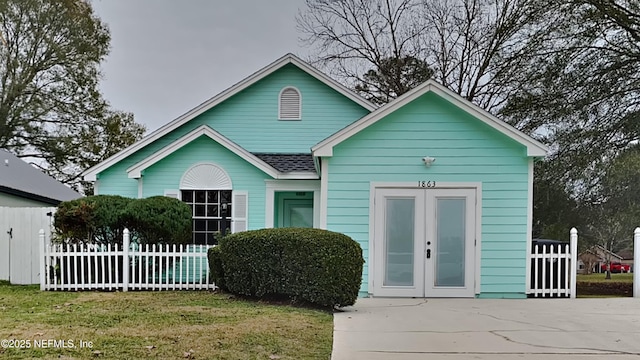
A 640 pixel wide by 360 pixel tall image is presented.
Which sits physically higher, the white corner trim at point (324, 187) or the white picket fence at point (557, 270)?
the white corner trim at point (324, 187)

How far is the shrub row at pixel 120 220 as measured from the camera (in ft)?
35.0

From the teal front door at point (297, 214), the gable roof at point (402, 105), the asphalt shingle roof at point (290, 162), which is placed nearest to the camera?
the gable roof at point (402, 105)

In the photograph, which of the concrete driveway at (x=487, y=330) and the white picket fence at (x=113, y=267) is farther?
the white picket fence at (x=113, y=267)

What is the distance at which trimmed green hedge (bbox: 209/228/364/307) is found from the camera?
827 cm

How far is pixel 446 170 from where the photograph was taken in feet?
34.0

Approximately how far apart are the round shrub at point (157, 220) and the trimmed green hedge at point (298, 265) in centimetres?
262

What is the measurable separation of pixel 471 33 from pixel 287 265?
17500 mm

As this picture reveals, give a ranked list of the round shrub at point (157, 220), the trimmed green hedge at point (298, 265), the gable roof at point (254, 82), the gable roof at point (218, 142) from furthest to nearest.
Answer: the gable roof at point (254, 82)
the gable roof at point (218, 142)
the round shrub at point (157, 220)
the trimmed green hedge at point (298, 265)

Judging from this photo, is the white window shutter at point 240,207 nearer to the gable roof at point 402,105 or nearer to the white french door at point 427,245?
the gable roof at point 402,105

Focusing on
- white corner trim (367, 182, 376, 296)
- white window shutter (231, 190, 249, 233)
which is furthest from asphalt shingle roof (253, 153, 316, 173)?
white corner trim (367, 182, 376, 296)

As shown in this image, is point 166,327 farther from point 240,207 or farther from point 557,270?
point 557,270

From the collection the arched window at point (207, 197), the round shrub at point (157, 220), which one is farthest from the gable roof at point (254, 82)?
the round shrub at point (157, 220)

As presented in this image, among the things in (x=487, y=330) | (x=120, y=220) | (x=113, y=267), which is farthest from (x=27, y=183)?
(x=487, y=330)

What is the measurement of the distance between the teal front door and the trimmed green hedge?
434cm
